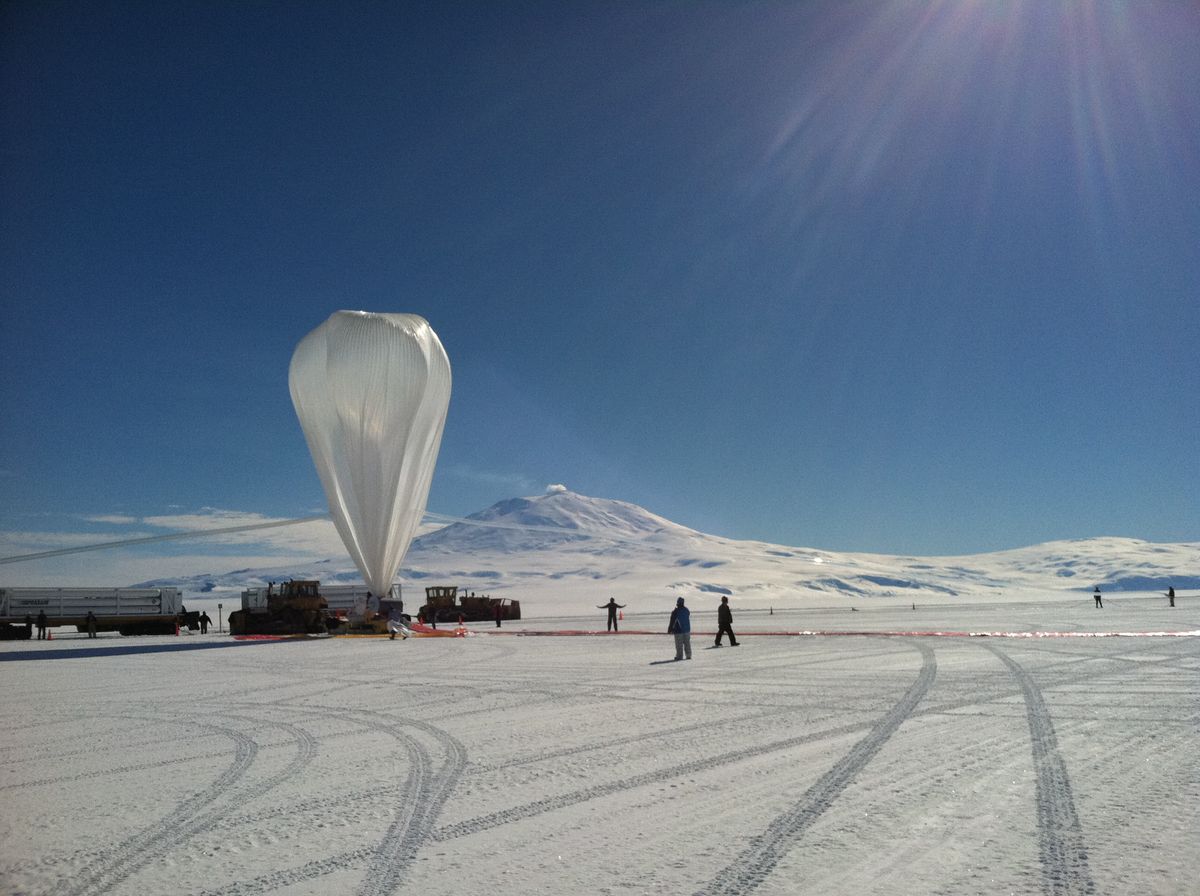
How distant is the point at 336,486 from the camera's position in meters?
32.6

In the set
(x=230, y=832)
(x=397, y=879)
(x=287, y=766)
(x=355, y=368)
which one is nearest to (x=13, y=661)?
(x=355, y=368)

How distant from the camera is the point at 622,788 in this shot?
21.4 feet


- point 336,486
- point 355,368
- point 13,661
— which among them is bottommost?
point 13,661

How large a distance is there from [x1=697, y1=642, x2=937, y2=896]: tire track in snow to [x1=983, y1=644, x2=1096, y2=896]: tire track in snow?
4.36ft

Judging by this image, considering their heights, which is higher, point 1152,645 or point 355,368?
point 355,368

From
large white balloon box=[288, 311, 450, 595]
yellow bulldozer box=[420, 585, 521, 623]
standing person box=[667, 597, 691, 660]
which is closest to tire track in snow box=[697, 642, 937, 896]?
standing person box=[667, 597, 691, 660]

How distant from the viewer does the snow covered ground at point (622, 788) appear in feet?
15.1

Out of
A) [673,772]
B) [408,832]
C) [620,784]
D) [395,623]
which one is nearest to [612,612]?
[395,623]

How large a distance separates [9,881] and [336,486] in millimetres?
28783

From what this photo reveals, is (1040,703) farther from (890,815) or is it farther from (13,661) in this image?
(13,661)

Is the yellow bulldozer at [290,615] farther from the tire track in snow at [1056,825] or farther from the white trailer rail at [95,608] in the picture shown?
the tire track in snow at [1056,825]

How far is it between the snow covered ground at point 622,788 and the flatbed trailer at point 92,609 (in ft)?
96.6

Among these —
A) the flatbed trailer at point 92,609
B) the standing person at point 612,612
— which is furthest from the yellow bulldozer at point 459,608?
the flatbed trailer at point 92,609

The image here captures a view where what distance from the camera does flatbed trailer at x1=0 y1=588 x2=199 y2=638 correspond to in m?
39.7
